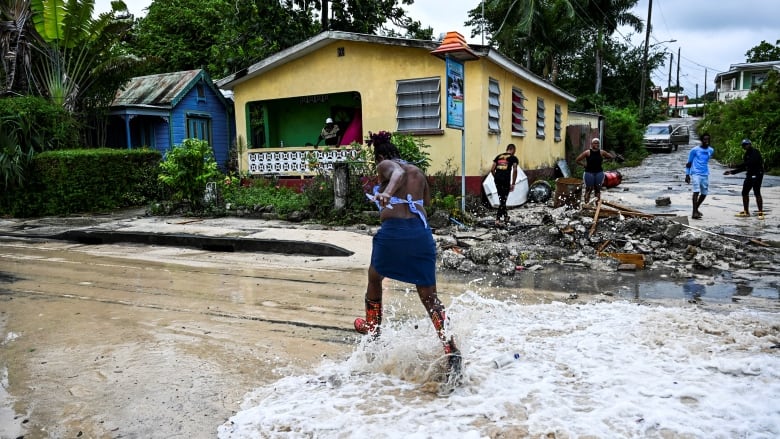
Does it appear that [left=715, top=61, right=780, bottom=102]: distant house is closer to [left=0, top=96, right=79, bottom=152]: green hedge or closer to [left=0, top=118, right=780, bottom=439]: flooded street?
[left=0, top=96, right=79, bottom=152]: green hedge

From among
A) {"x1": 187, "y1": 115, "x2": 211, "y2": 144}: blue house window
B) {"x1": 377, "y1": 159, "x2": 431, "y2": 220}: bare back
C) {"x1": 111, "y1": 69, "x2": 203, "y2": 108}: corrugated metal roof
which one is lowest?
{"x1": 377, "y1": 159, "x2": 431, "y2": 220}: bare back

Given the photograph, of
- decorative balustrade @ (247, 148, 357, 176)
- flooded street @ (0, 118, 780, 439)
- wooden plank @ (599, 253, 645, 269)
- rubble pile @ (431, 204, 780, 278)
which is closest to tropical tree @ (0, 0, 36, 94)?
decorative balustrade @ (247, 148, 357, 176)

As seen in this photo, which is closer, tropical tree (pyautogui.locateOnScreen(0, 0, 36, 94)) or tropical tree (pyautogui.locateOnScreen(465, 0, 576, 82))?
tropical tree (pyautogui.locateOnScreen(0, 0, 36, 94))

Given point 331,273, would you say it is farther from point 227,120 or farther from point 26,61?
point 227,120

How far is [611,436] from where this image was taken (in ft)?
10.4

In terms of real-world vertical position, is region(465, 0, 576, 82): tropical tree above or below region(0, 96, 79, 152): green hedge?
above

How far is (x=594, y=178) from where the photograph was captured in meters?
12.3

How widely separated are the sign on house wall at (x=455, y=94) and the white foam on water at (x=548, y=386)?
6.62m

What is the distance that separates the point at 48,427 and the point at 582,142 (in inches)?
911

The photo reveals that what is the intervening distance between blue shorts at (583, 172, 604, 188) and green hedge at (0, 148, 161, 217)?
11826 mm

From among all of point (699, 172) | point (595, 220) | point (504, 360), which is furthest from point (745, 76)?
point (504, 360)

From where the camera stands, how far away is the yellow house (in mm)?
13203

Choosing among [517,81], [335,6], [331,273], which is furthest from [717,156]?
[331,273]

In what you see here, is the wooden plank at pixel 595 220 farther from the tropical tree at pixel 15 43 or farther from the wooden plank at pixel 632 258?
the tropical tree at pixel 15 43
